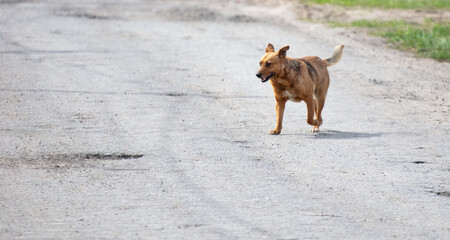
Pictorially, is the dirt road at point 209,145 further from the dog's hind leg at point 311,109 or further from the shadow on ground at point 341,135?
the dog's hind leg at point 311,109

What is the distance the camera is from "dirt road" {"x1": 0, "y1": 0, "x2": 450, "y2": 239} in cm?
591

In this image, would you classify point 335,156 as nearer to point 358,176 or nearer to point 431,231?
point 358,176

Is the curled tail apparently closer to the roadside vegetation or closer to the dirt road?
the dirt road

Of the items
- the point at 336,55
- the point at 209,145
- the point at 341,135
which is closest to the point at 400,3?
the point at 336,55

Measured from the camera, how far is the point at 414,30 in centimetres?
1650

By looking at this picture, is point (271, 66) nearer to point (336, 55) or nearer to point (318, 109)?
point (318, 109)

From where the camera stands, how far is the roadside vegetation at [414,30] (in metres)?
14.9

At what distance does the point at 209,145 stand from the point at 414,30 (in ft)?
31.2

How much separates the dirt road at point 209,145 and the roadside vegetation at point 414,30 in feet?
1.42

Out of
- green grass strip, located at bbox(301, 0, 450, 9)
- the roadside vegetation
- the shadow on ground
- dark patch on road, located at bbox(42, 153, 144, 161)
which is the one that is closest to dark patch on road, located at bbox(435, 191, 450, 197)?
the shadow on ground

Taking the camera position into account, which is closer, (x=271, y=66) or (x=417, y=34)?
(x=271, y=66)

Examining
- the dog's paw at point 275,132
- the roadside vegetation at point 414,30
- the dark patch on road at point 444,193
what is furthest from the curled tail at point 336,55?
the roadside vegetation at point 414,30

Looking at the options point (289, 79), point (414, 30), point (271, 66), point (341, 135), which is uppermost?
point (271, 66)

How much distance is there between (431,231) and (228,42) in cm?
1103
